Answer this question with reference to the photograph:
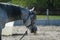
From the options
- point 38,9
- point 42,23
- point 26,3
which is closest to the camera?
point 42,23

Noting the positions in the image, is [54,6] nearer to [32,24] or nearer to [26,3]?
[26,3]

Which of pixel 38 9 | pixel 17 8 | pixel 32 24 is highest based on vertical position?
pixel 17 8

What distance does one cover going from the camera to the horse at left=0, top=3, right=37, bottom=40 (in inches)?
155

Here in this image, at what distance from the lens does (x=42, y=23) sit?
14219mm

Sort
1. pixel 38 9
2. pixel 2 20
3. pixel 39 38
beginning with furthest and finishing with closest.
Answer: pixel 38 9, pixel 39 38, pixel 2 20

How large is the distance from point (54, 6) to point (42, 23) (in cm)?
1552

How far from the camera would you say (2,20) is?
12.7 feet

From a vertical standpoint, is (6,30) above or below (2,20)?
below

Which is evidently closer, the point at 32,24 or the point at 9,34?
the point at 32,24

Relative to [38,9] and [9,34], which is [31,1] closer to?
[38,9]

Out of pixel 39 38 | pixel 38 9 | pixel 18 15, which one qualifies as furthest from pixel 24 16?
pixel 38 9

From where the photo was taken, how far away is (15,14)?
4184 millimetres

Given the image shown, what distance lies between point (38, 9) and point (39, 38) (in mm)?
20687

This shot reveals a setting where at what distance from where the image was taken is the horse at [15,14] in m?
3.94
